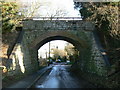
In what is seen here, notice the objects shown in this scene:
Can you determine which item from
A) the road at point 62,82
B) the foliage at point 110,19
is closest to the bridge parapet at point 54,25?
the foliage at point 110,19

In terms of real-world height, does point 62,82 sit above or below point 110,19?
below

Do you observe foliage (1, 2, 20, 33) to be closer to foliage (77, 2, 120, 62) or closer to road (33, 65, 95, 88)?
road (33, 65, 95, 88)

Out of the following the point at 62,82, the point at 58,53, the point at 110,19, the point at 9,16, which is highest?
the point at 9,16

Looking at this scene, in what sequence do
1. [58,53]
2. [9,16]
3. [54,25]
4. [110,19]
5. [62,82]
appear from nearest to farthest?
[110,19] < [62,82] < [9,16] < [54,25] < [58,53]

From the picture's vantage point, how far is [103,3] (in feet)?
53.2

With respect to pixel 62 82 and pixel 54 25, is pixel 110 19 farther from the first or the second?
pixel 54 25

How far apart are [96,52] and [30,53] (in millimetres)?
8302

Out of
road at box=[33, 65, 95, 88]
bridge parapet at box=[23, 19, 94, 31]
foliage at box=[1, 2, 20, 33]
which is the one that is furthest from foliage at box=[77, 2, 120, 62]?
foliage at box=[1, 2, 20, 33]

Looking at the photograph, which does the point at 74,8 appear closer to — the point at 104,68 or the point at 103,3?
the point at 103,3

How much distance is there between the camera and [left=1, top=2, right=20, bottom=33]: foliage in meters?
18.7

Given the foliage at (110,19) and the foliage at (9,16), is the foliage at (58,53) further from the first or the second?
the foliage at (110,19)

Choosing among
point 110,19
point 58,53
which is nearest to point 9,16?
point 110,19

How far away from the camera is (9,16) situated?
19.3 m

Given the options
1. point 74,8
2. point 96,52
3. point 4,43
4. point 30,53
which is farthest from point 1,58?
point 74,8
